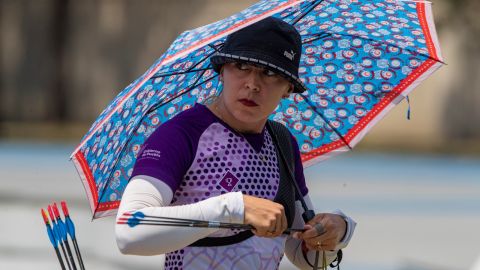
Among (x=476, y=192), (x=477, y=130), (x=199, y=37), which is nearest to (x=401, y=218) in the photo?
(x=476, y=192)

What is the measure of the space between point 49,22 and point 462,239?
797 inches

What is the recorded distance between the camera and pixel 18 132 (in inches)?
997

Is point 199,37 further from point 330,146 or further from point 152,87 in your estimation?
point 330,146

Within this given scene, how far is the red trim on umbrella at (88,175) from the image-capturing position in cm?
373

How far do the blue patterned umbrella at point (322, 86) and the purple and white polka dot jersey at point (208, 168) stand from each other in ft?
1.51

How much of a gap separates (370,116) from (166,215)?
4.48ft

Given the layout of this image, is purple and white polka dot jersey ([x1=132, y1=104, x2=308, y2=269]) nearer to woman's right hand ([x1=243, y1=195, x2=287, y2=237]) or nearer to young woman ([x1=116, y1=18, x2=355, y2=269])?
young woman ([x1=116, y1=18, x2=355, y2=269])

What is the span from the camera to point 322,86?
4105 millimetres

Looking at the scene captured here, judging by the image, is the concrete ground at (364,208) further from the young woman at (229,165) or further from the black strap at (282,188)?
the young woman at (229,165)

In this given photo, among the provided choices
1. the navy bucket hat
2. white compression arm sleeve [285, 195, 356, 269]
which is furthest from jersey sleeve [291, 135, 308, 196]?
the navy bucket hat

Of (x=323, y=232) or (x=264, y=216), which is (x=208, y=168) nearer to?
(x=264, y=216)

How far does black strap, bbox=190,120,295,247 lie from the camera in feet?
10.3

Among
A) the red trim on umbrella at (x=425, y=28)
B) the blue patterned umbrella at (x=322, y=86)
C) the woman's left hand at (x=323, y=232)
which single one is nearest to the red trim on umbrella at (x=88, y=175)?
the blue patterned umbrella at (x=322, y=86)

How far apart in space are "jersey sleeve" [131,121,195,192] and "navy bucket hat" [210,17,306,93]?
0.26 meters
